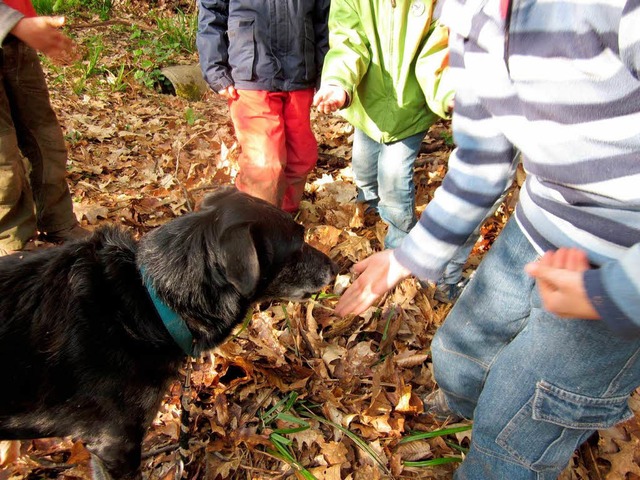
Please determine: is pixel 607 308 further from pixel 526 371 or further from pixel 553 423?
pixel 553 423

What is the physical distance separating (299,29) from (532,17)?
2.92 m

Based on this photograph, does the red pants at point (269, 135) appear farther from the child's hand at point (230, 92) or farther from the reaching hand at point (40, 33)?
the reaching hand at point (40, 33)

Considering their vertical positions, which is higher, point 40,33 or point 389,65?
point 40,33

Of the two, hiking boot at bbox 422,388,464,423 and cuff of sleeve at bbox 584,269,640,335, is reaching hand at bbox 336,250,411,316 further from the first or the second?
hiking boot at bbox 422,388,464,423

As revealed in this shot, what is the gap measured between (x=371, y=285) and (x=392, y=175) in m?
1.67

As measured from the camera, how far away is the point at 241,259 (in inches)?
83.5

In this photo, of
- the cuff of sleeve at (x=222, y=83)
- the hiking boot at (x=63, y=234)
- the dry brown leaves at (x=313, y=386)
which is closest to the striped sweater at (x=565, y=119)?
the dry brown leaves at (x=313, y=386)

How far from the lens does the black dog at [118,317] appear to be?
2.14m

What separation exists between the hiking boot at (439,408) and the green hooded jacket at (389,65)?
A: 1.98 meters

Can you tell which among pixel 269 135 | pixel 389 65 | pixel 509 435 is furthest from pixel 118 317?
pixel 389 65

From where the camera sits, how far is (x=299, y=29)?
4.02m

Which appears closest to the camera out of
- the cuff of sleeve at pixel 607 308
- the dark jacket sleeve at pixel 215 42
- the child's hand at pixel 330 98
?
the cuff of sleeve at pixel 607 308

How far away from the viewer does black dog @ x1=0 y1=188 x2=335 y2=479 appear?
2.14 m

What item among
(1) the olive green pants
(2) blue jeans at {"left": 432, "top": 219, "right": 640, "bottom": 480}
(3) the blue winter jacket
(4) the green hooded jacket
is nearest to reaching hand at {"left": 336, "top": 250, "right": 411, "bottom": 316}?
(2) blue jeans at {"left": 432, "top": 219, "right": 640, "bottom": 480}
